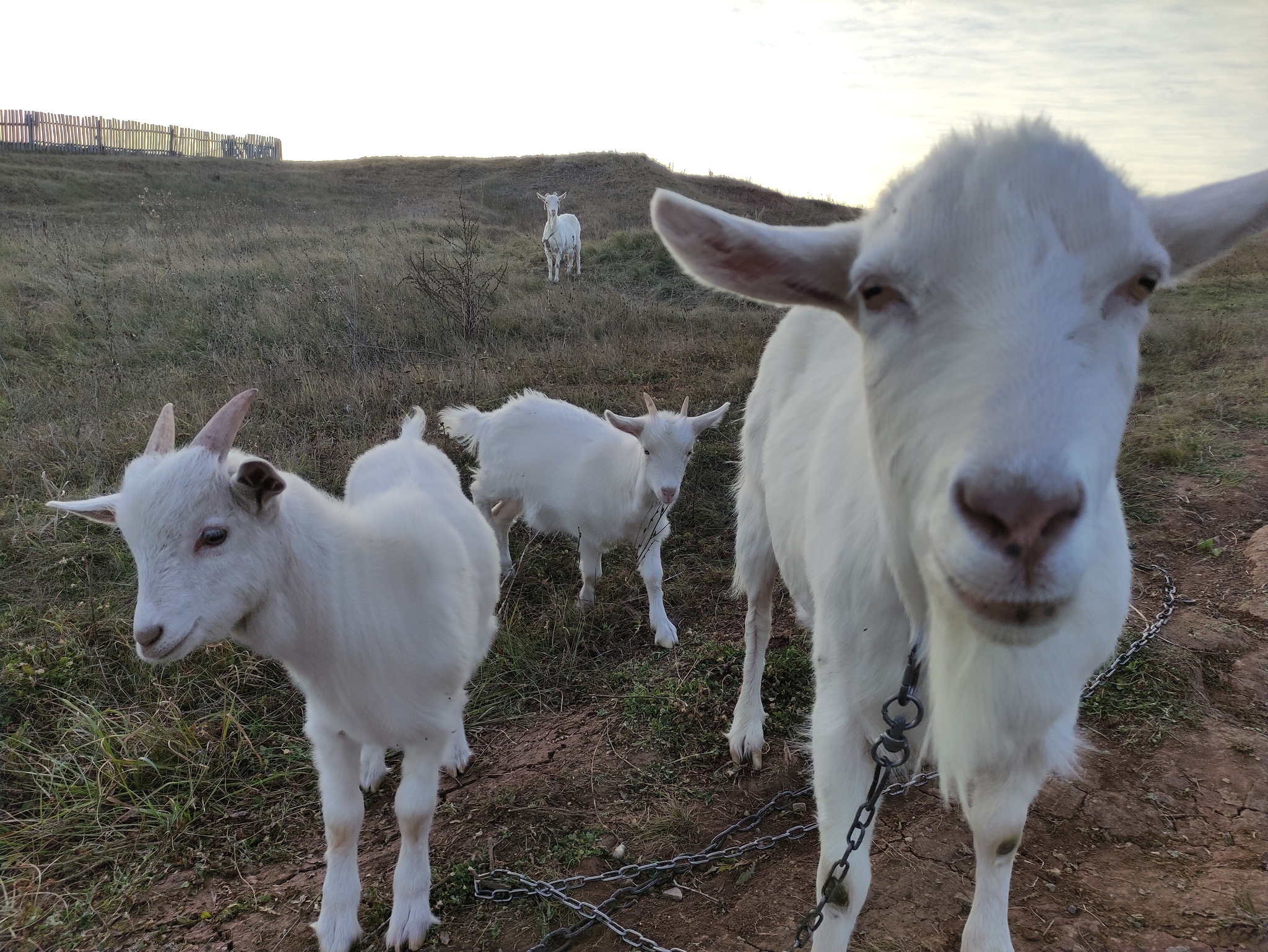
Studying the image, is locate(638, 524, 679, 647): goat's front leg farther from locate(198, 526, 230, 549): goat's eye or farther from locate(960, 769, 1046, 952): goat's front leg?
locate(198, 526, 230, 549): goat's eye

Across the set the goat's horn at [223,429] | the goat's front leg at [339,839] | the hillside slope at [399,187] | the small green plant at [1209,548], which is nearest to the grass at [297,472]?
the goat's front leg at [339,839]

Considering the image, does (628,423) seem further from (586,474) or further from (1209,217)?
(1209,217)

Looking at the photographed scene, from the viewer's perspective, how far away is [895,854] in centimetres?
263

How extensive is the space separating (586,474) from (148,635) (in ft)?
10.8

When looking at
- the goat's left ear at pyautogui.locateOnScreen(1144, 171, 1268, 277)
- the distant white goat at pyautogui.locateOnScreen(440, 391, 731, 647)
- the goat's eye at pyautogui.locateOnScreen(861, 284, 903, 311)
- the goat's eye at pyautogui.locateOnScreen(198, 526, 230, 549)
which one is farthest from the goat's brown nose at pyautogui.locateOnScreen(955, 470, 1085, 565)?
the distant white goat at pyautogui.locateOnScreen(440, 391, 731, 647)

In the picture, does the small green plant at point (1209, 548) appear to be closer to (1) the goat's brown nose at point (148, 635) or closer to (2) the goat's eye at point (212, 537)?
(2) the goat's eye at point (212, 537)

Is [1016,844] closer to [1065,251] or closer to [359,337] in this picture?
[1065,251]

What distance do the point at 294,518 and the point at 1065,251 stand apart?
236cm

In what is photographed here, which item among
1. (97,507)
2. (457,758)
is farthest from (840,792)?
(97,507)

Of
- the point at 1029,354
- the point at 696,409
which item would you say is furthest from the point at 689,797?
the point at 696,409

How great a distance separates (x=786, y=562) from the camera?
2.74 m

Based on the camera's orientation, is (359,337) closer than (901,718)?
No

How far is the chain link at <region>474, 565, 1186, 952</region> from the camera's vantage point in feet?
6.36

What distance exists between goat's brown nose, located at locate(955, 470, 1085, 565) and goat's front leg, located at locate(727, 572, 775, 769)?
2335mm
